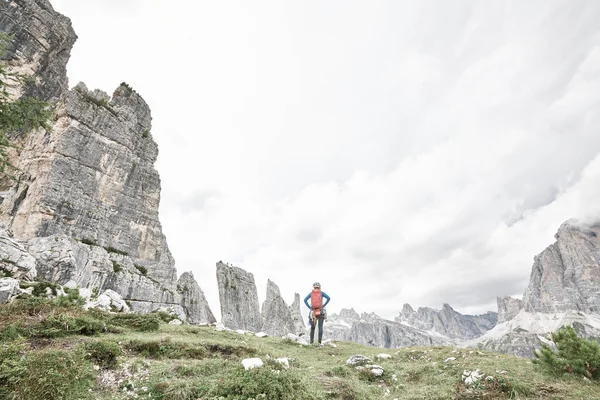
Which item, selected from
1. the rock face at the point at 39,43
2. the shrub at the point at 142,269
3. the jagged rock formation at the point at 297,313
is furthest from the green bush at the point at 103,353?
the jagged rock formation at the point at 297,313

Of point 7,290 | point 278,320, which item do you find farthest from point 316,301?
point 278,320

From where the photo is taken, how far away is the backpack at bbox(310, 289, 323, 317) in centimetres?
1886

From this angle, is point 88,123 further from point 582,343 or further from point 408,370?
point 582,343

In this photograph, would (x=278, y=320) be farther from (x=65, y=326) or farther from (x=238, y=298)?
(x=65, y=326)

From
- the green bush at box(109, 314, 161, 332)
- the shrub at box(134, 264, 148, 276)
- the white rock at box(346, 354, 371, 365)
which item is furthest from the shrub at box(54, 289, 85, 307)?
the shrub at box(134, 264, 148, 276)

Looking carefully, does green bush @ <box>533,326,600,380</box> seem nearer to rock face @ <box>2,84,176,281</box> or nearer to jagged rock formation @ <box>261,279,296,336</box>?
rock face @ <box>2,84,176,281</box>

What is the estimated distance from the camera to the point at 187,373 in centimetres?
837

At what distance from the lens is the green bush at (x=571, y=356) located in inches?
319

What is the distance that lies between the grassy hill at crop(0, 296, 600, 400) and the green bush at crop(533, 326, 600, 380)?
1.43ft

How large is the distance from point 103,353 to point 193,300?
69670 mm

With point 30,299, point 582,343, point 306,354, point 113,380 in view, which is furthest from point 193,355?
point 582,343

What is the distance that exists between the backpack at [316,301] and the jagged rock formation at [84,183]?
25.5m

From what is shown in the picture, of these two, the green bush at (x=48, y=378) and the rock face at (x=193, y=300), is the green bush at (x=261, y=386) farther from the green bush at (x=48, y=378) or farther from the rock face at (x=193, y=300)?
the rock face at (x=193, y=300)

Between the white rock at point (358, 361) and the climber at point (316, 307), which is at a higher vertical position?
the climber at point (316, 307)
